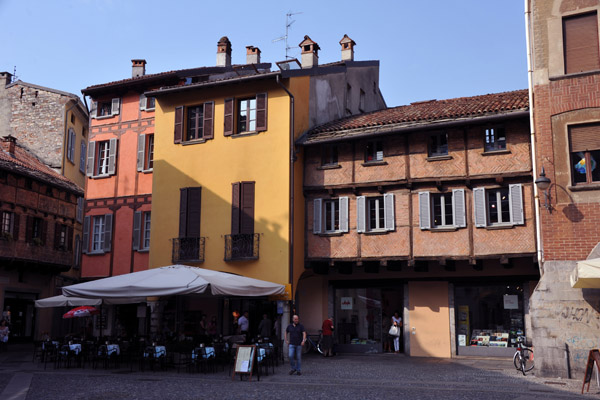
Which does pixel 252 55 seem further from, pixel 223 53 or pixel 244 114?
pixel 244 114

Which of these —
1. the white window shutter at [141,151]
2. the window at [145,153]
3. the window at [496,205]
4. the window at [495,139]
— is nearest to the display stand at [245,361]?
the window at [496,205]

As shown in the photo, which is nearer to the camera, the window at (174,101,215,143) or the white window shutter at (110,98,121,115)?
the window at (174,101,215,143)

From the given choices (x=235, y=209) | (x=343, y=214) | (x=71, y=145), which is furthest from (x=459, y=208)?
(x=71, y=145)

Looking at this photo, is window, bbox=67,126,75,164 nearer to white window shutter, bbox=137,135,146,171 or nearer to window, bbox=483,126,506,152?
white window shutter, bbox=137,135,146,171

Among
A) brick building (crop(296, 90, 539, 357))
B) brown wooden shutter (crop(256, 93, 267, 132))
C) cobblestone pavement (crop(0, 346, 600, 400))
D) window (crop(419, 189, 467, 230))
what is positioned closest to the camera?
cobblestone pavement (crop(0, 346, 600, 400))

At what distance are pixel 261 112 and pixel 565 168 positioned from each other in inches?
406

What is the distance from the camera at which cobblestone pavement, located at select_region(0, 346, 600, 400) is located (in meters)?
11.5

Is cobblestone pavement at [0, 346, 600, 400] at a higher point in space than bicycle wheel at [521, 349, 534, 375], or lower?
lower

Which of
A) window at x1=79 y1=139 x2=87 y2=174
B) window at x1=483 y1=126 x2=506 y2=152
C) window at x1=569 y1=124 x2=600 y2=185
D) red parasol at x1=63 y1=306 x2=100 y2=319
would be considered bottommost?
red parasol at x1=63 y1=306 x2=100 y2=319

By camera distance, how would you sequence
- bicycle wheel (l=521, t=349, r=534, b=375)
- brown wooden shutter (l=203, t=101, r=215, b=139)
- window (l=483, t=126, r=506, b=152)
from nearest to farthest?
1. bicycle wheel (l=521, t=349, r=534, b=375)
2. window (l=483, t=126, r=506, b=152)
3. brown wooden shutter (l=203, t=101, r=215, b=139)

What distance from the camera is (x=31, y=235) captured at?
27891 millimetres

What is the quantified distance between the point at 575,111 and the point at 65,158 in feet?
84.1

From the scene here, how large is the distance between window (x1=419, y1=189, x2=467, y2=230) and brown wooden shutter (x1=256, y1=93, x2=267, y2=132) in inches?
233

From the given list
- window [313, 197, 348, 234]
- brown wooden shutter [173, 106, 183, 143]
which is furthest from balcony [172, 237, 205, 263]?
window [313, 197, 348, 234]
